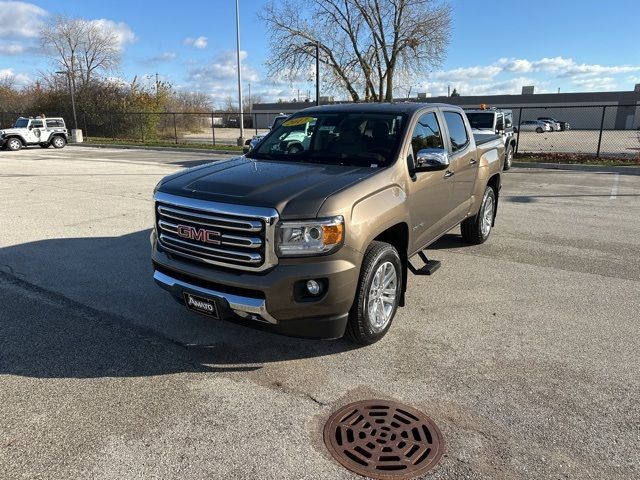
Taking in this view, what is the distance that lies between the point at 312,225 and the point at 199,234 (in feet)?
2.76

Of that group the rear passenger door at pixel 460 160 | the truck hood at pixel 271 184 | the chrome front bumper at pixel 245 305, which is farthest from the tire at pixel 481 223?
the chrome front bumper at pixel 245 305

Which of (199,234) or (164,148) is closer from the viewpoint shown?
(199,234)

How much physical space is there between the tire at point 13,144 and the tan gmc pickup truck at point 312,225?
90.2ft

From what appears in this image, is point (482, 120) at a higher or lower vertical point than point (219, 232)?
higher

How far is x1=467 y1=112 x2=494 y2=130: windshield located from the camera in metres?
14.7

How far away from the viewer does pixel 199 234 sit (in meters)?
3.39

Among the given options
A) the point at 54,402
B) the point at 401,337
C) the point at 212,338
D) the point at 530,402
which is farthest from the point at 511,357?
the point at 54,402

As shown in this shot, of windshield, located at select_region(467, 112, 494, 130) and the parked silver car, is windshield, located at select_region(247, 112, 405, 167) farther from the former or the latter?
the parked silver car

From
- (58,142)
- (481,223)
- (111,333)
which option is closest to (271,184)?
(111,333)

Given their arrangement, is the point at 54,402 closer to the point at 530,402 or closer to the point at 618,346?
the point at 530,402

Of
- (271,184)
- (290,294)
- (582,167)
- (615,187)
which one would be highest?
(271,184)

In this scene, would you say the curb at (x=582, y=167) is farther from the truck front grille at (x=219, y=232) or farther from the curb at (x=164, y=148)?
the truck front grille at (x=219, y=232)

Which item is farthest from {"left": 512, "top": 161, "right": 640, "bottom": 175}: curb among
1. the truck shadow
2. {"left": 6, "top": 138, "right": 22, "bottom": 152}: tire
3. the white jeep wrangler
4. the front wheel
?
{"left": 6, "top": 138, "right": 22, "bottom": 152}: tire

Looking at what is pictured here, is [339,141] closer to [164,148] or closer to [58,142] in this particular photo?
[164,148]
